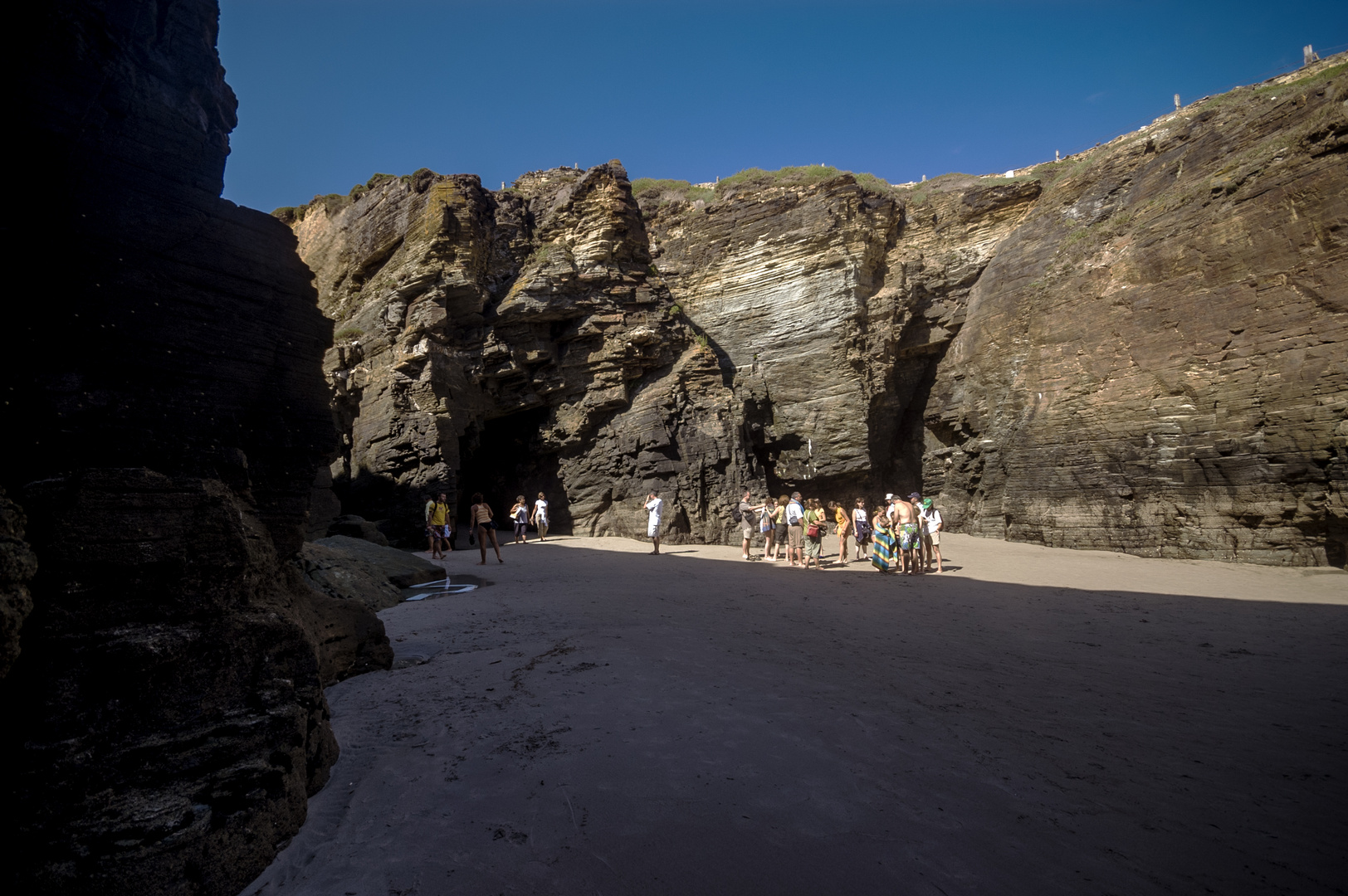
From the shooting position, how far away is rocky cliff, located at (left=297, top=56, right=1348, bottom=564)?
12469 millimetres

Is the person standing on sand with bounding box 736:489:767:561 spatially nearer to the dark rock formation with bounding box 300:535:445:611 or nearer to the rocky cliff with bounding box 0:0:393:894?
the dark rock formation with bounding box 300:535:445:611

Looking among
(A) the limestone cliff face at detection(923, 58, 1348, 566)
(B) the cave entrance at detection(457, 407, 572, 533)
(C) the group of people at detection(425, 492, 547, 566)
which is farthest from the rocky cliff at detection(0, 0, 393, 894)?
(A) the limestone cliff face at detection(923, 58, 1348, 566)

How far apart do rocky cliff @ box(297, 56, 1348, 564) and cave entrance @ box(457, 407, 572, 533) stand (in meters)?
0.14

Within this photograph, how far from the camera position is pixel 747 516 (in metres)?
14.7

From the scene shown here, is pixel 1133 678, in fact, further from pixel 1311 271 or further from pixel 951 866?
pixel 1311 271

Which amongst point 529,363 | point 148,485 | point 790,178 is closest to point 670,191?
point 790,178

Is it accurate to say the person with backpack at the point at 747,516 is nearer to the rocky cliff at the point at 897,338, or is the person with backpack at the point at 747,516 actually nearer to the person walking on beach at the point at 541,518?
the rocky cliff at the point at 897,338

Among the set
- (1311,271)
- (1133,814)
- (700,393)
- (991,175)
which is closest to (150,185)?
(1133,814)

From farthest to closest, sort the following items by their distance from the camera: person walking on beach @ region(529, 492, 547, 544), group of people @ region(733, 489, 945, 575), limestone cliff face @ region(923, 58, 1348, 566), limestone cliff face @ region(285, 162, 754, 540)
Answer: person walking on beach @ region(529, 492, 547, 544)
limestone cliff face @ region(285, 162, 754, 540)
group of people @ region(733, 489, 945, 575)
limestone cliff face @ region(923, 58, 1348, 566)

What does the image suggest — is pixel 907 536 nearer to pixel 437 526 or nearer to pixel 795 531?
pixel 795 531

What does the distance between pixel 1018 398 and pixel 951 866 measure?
60.4 feet

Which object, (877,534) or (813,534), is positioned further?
(813,534)

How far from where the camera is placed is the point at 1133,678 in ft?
16.7

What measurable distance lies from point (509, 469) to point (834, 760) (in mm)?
20411
